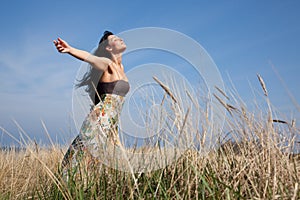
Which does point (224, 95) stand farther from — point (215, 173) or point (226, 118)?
point (215, 173)

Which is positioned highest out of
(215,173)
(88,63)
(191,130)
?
(88,63)

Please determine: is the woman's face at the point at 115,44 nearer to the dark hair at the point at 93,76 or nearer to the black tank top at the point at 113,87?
the dark hair at the point at 93,76

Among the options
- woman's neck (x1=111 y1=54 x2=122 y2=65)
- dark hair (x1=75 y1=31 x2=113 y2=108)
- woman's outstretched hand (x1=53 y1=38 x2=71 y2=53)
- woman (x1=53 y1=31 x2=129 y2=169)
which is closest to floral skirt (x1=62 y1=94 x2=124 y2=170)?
woman (x1=53 y1=31 x2=129 y2=169)

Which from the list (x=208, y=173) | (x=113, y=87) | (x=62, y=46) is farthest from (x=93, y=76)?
(x=208, y=173)

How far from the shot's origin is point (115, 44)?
9.64 ft

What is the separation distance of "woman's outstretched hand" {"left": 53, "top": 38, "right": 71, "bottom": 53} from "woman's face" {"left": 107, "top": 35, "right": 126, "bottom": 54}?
0.50m

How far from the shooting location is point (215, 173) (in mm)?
1624

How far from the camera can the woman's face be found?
2.89 meters

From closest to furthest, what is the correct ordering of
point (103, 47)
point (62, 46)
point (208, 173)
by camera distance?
point (208, 173) < point (62, 46) < point (103, 47)

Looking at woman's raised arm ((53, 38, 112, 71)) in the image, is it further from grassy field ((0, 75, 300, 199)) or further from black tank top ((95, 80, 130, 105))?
grassy field ((0, 75, 300, 199))

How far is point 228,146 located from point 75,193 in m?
0.96

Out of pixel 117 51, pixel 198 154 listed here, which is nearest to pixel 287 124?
pixel 198 154

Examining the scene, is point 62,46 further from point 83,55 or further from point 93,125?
point 93,125

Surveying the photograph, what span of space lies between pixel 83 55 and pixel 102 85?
1.12 feet
